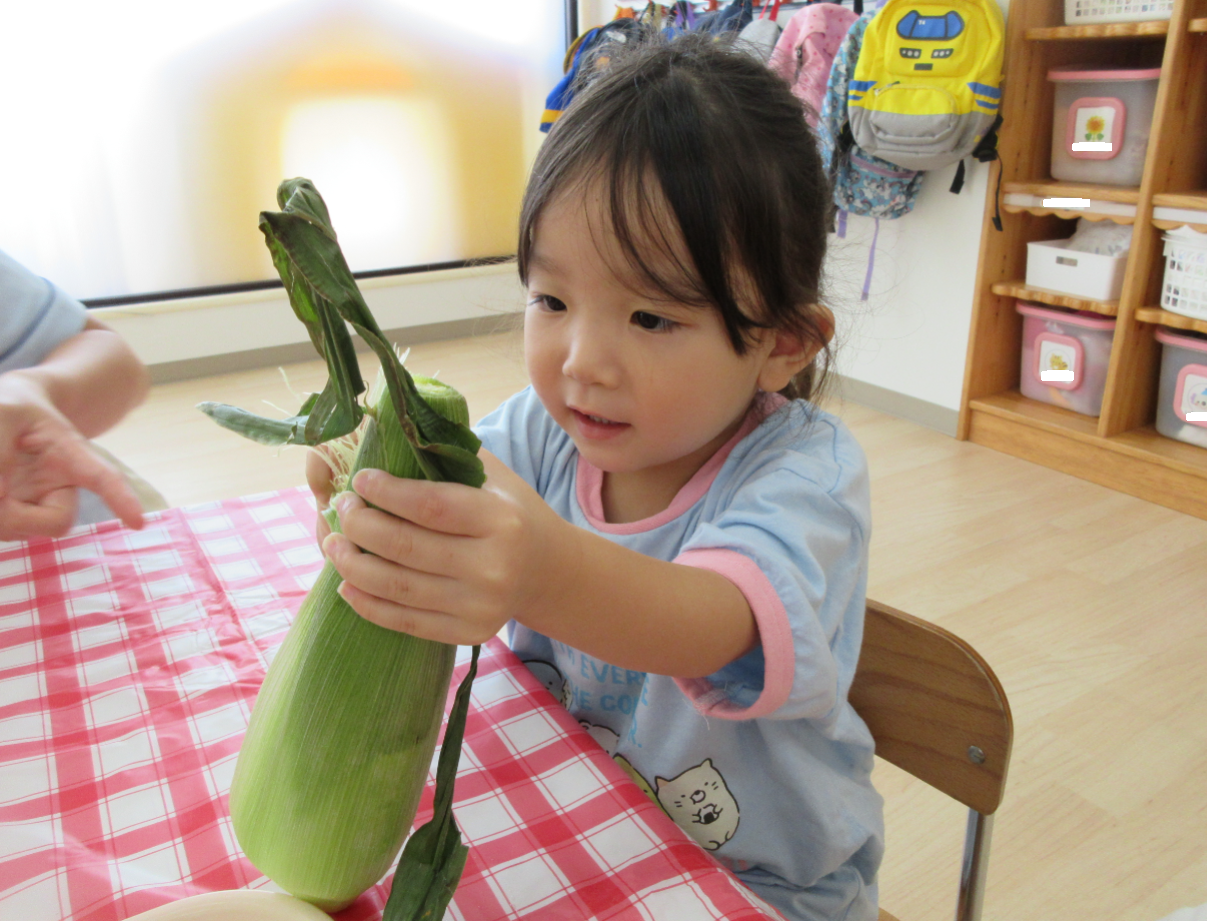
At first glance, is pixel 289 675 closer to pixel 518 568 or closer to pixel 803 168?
pixel 518 568

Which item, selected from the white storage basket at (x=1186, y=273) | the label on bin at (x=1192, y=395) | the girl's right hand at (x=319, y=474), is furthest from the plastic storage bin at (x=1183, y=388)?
the girl's right hand at (x=319, y=474)

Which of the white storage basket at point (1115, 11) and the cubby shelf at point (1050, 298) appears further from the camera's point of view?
the cubby shelf at point (1050, 298)

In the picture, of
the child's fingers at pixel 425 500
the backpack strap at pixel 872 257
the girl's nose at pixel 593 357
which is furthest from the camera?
the backpack strap at pixel 872 257

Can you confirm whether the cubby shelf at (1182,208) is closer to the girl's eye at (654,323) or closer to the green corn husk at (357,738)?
the girl's eye at (654,323)

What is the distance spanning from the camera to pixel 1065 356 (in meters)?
2.62

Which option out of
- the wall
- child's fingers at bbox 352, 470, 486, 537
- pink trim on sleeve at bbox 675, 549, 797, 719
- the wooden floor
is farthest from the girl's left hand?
the wall

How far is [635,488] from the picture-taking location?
85 centimetres

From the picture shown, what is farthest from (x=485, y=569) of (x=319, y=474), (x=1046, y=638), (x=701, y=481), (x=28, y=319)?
(x=1046, y=638)

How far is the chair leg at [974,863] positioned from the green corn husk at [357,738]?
0.45 m

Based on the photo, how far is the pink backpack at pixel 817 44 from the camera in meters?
2.75

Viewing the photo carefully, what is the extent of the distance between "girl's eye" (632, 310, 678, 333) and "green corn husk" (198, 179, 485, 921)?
9.2 inches

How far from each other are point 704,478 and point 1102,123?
2.17 meters

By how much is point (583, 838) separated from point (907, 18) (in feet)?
8.27

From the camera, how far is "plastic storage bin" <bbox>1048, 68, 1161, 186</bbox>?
90.5 inches
